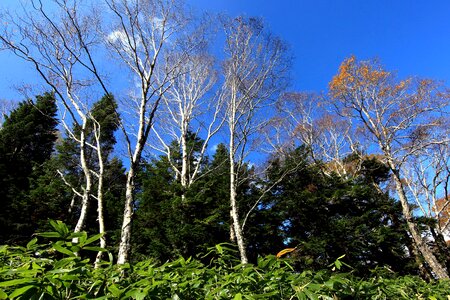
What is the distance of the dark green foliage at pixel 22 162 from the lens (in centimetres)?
1232

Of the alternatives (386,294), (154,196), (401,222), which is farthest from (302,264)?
(386,294)

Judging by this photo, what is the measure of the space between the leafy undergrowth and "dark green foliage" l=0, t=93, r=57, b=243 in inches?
509

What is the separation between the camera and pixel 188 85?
13.9 m

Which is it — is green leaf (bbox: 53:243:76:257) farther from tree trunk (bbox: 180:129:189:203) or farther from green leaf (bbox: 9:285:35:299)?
tree trunk (bbox: 180:129:189:203)

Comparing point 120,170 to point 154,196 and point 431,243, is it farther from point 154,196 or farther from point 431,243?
point 431,243

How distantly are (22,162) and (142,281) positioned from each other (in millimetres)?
19341

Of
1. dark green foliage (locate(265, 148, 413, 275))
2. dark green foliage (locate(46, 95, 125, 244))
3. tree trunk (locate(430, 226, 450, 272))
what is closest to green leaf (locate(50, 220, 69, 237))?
dark green foliage (locate(265, 148, 413, 275))

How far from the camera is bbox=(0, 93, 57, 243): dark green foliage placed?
12.3 metres

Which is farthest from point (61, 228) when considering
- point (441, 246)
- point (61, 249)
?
point (441, 246)

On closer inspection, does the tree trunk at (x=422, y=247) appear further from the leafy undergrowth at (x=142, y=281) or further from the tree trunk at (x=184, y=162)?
the leafy undergrowth at (x=142, y=281)

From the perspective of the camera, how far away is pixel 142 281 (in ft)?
2.73

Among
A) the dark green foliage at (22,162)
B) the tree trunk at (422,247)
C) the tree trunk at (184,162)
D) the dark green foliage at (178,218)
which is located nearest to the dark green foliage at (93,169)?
the dark green foliage at (22,162)

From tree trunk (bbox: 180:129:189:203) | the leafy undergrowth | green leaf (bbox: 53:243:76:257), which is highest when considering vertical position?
tree trunk (bbox: 180:129:189:203)

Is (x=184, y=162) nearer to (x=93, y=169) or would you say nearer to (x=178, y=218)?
(x=178, y=218)
